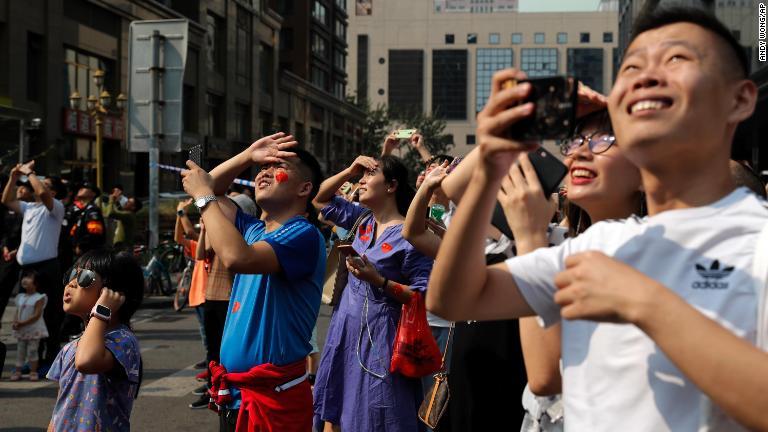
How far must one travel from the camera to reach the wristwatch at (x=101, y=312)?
11.1 feet

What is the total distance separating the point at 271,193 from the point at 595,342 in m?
2.69

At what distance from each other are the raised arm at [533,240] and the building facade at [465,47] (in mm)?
126207

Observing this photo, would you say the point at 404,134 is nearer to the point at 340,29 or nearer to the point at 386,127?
the point at 340,29

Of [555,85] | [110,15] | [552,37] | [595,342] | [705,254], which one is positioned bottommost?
[595,342]

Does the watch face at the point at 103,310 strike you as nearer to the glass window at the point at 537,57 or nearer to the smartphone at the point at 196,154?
the smartphone at the point at 196,154

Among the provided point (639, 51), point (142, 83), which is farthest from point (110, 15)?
point (639, 51)

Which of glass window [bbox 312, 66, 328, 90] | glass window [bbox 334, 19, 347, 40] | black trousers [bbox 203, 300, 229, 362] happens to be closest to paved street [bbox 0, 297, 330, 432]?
black trousers [bbox 203, 300, 229, 362]

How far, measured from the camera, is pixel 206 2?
34.6 meters

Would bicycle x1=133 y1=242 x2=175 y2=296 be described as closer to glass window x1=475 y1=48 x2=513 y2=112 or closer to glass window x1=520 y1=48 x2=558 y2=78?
glass window x1=475 y1=48 x2=513 y2=112

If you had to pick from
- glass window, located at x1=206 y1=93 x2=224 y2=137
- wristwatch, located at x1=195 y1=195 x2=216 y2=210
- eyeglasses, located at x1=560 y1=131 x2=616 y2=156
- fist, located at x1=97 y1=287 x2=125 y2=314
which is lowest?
fist, located at x1=97 y1=287 x2=125 y2=314

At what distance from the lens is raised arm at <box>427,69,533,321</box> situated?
1.50 metres

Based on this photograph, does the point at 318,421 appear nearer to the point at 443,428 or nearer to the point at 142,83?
the point at 443,428

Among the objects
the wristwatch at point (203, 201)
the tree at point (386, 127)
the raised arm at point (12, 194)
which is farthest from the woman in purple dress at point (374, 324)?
the tree at point (386, 127)

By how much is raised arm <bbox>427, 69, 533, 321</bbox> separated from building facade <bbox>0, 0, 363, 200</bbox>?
967 centimetres
